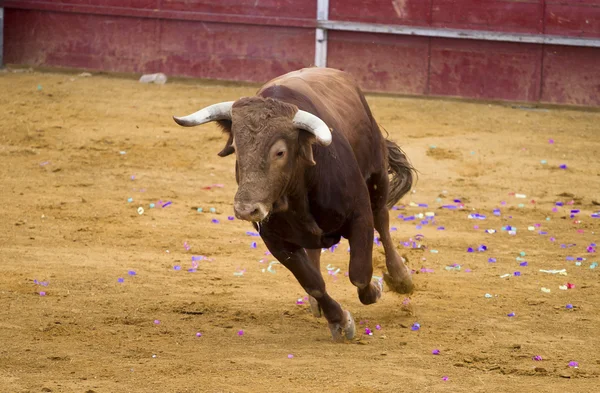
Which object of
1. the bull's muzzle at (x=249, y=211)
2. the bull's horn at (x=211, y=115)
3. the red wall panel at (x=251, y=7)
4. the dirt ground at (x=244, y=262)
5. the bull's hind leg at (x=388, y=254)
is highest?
the bull's horn at (x=211, y=115)

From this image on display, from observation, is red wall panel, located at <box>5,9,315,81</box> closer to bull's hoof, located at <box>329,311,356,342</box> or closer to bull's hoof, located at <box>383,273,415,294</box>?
bull's hoof, located at <box>383,273,415,294</box>

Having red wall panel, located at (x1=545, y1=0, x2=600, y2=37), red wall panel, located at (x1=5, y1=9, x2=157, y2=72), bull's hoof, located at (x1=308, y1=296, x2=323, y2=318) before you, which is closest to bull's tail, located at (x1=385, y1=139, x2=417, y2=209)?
bull's hoof, located at (x1=308, y1=296, x2=323, y2=318)

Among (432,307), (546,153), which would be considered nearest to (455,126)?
(546,153)

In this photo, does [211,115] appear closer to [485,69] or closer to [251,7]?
[485,69]

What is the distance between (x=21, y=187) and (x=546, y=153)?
5.08 m

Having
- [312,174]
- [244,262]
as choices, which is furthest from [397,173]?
[312,174]

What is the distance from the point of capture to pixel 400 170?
22.6 ft

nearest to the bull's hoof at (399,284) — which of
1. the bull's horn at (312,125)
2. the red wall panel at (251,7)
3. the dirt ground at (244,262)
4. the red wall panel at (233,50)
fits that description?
the dirt ground at (244,262)

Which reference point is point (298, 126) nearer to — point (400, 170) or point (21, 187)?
point (400, 170)

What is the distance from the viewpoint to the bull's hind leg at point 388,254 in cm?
610

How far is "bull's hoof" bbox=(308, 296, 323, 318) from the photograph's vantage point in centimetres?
577

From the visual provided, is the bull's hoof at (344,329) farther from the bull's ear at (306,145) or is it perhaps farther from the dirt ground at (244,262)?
the bull's ear at (306,145)

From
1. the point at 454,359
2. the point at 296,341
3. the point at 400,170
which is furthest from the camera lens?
the point at 400,170

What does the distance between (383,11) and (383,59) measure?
22.8 inches
